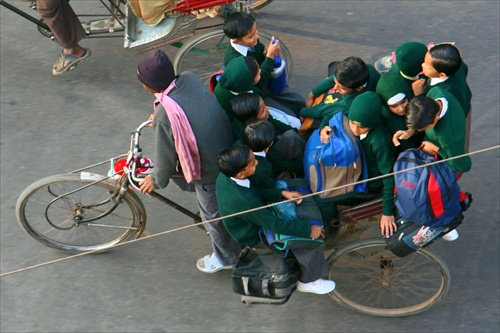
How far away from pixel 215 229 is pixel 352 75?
118cm

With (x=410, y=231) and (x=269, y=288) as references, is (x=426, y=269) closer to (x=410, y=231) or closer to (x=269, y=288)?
(x=410, y=231)

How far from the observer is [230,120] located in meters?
4.12

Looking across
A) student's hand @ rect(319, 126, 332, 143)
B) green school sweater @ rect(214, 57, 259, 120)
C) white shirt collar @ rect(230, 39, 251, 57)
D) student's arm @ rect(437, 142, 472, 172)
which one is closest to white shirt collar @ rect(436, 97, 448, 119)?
student's arm @ rect(437, 142, 472, 172)

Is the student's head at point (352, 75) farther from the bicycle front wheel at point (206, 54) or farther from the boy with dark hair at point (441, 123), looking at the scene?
the bicycle front wheel at point (206, 54)

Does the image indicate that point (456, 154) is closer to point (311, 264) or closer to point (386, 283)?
point (311, 264)

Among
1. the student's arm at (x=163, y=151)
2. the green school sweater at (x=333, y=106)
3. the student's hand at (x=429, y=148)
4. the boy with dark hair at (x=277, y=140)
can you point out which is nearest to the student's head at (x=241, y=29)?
the green school sweater at (x=333, y=106)

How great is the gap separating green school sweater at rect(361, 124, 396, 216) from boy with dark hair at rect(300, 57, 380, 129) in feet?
0.98

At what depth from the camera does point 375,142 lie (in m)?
3.74

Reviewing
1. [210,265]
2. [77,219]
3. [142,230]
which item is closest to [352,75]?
[210,265]

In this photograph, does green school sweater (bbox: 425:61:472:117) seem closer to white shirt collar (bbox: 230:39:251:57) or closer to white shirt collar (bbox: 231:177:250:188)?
white shirt collar (bbox: 231:177:250:188)

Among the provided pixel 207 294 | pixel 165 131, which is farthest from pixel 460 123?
pixel 207 294

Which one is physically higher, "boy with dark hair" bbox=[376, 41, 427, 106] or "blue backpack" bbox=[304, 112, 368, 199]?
"boy with dark hair" bbox=[376, 41, 427, 106]

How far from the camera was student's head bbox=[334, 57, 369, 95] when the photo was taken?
3953mm

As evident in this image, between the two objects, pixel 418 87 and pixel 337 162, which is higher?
pixel 418 87
